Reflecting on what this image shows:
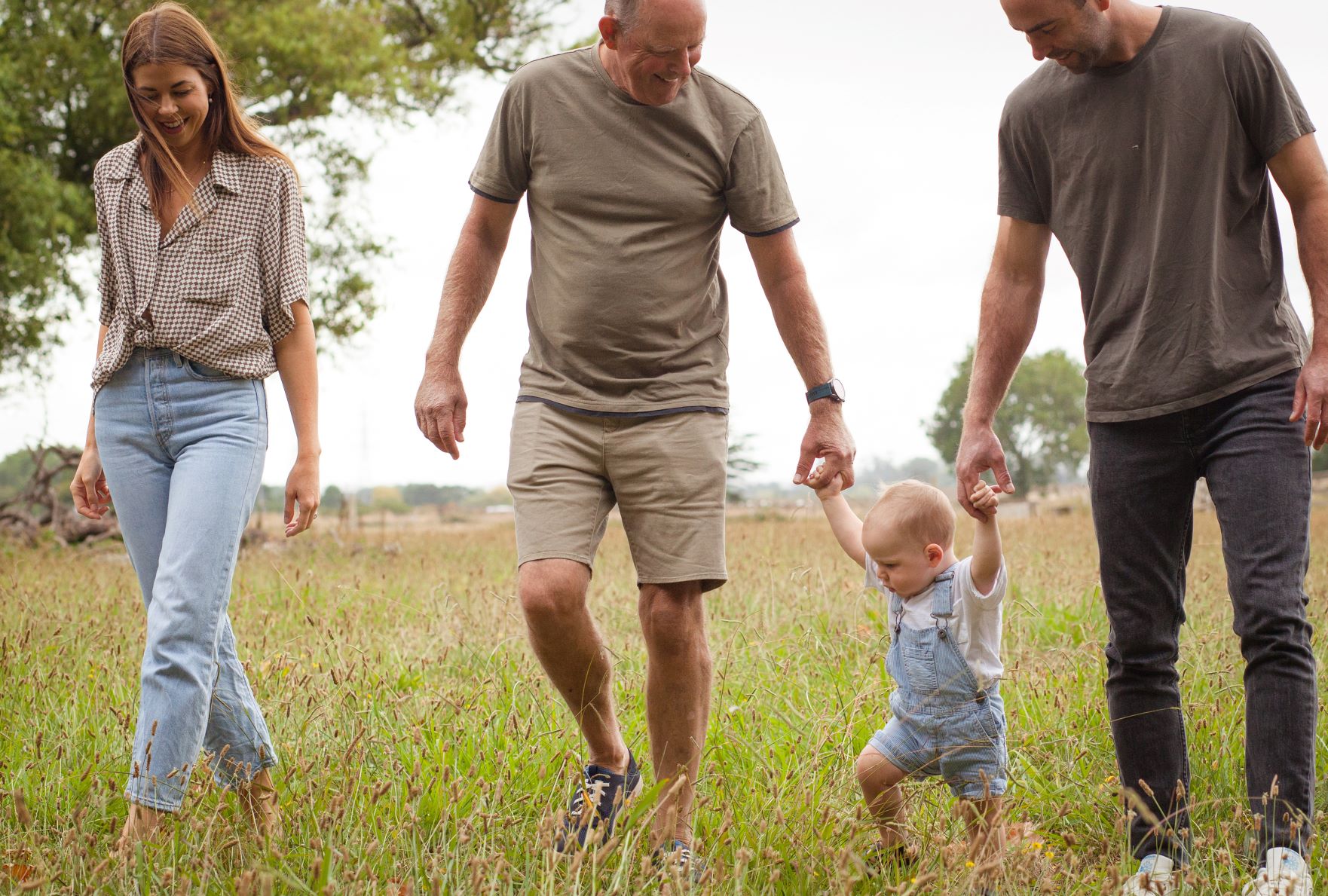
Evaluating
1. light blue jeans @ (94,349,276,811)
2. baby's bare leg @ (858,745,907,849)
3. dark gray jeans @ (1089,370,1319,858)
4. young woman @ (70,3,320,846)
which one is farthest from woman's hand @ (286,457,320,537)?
dark gray jeans @ (1089,370,1319,858)

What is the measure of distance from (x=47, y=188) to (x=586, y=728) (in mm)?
11006

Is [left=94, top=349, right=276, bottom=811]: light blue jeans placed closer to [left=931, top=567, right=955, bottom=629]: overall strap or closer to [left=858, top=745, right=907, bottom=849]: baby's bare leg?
[left=858, top=745, right=907, bottom=849]: baby's bare leg

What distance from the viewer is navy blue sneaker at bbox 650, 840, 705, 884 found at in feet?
8.17

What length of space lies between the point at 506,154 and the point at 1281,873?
2687mm

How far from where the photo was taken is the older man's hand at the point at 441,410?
11.2ft

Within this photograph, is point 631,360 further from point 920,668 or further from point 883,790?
point 883,790

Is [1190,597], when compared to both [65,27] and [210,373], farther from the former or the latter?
[65,27]

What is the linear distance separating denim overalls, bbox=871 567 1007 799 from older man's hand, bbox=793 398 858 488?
1.40ft

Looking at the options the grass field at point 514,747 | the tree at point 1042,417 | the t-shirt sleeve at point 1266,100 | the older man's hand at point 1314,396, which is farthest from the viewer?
the tree at point 1042,417

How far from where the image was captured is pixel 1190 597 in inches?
262

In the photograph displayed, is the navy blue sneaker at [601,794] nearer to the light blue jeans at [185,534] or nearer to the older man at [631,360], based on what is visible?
the older man at [631,360]

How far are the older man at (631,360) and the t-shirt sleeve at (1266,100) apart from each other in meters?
1.22

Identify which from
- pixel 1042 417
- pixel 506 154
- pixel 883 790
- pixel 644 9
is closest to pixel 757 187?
pixel 644 9

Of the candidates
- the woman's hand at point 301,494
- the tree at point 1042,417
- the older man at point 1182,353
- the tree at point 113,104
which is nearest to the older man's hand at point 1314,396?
the older man at point 1182,353
